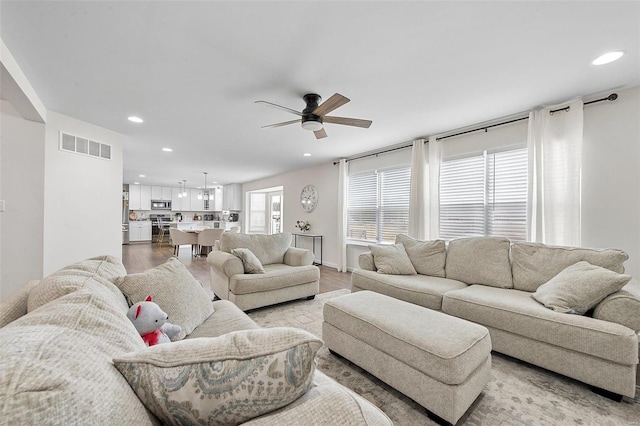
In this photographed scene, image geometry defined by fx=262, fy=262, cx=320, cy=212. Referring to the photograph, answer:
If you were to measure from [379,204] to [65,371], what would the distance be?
15.6 ft

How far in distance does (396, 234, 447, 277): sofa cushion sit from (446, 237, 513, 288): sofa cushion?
0.08m

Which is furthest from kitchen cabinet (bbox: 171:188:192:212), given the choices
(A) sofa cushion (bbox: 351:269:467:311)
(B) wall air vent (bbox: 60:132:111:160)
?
(A) sofa cushion (bbox: 351:269:467:311)

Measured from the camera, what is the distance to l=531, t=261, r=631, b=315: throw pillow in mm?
1823

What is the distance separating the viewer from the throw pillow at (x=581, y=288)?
182cm

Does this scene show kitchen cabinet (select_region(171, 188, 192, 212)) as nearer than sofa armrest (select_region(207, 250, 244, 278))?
No

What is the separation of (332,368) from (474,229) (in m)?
2.81

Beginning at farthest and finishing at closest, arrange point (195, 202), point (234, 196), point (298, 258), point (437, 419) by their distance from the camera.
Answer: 1. point (195, 202)
2. point (234, 196)
3. point (298, 258)
4. point (437, 419)

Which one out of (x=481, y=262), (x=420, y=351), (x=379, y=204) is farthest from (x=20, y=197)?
(x=481, y=262)

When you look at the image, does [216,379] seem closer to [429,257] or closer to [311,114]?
[311,114]

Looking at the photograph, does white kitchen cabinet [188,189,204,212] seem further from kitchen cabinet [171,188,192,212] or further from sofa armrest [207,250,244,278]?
sofa armrest [207,250,244,278]

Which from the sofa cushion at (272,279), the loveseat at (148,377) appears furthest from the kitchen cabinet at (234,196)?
the loveseat at (148,377)

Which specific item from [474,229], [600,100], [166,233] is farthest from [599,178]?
[166,233]

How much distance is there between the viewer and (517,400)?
5.32 ft

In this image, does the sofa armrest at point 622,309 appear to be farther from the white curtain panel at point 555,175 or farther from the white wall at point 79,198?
the white wall at point 79,198
